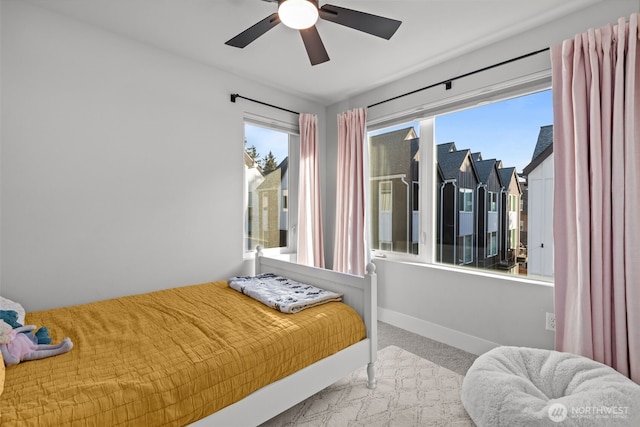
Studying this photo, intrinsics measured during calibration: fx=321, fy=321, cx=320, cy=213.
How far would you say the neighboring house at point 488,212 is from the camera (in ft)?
8.86

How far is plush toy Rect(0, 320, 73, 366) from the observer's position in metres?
1.34

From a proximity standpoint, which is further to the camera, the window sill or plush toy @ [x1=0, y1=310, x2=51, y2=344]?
the window sill

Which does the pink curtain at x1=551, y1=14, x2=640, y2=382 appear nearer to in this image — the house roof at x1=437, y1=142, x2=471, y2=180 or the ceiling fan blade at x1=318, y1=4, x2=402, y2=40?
the house roof at x1=437, y1=142, x2=471, y2=180

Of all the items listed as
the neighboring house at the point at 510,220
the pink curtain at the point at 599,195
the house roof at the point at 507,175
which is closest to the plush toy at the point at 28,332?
the pink curtain at the point at 599,195

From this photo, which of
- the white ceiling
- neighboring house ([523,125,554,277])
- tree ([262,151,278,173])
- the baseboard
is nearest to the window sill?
neighboring house ([523,125,554,277])

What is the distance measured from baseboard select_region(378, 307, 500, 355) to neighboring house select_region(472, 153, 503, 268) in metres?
0.63

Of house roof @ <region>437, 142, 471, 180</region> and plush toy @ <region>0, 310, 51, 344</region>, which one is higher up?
house roof @ <region>437, 142, 471, 180</region>

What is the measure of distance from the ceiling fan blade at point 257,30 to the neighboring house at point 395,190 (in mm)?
1933

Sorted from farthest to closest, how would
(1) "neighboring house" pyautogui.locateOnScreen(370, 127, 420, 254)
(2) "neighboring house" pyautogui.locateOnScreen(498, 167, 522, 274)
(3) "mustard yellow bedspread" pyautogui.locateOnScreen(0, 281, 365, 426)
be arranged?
(1) "neighboring house" pyautogui.locateOnScreen(370, 127, 420, 254)
(2) "neighboring house" pyautogui.locateOnScreen(498, 167, 522, 274)
(3) "mustard yellow bedspread" pyautogui.locateOnScreen(0, 281, 365, 426)

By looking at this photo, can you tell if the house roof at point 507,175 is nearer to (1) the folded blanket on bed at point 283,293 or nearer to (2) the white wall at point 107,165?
(1) the folded blanket on bed at point 283,293

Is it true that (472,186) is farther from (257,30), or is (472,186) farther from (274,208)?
(257,30)

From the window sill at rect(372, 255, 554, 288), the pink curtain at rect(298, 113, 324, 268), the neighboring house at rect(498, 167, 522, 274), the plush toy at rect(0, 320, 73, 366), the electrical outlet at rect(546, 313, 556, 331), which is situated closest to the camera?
the plush toy at rect(0, 320, 73, 366)

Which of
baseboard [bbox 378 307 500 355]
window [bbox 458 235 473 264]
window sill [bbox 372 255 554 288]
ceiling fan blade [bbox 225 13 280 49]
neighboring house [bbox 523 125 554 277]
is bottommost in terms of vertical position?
baseboard [bbox 378 307 500 355]

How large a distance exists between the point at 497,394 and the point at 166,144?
283 cm
